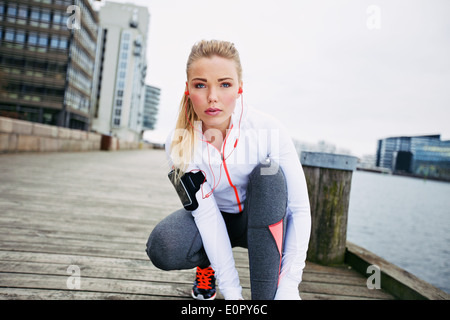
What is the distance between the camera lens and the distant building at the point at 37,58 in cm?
3089

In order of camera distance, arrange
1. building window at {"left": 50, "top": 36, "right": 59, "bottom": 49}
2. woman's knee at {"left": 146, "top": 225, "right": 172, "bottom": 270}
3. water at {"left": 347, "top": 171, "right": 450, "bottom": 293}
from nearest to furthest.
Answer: woman's knee at {"left": 146, "top": 225, "right": 172, "bottom": 270} < water at {"left": 347, "top": 171, "right": 450, "bottom": 293} < building window at {"left": 50, "top": 36, "right": 59, "bottom": 49}

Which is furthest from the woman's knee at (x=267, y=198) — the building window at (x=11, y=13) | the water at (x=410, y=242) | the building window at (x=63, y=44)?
the building window at (x=11, y=13)

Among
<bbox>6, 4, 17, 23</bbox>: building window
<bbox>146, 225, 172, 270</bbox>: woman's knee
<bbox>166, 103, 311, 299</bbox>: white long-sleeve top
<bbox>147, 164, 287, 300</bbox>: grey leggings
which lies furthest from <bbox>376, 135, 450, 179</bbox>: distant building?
<bbox>146, 225, 172, 270</bbox>: woman's knee

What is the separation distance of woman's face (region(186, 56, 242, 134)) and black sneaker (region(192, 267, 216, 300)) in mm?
697

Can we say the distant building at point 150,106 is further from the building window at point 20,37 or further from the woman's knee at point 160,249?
the woman's knee at point 160,249

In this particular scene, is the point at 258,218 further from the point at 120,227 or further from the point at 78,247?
the point at 120,227

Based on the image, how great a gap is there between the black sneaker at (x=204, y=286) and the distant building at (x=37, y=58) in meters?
35.1

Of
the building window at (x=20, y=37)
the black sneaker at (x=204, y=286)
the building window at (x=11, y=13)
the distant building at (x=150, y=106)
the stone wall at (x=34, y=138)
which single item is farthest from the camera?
the distant building at (x=150, y=106)

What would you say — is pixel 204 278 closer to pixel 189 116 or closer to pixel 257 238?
Answer: pixel 257 238

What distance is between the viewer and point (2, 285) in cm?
130

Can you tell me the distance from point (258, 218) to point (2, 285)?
1.11 meters

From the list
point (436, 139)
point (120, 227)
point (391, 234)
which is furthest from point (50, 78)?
point (436, 139)

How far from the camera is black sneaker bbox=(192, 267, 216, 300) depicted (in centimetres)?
138

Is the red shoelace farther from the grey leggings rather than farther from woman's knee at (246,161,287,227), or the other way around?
woman's knee at (246,161,287,227)
